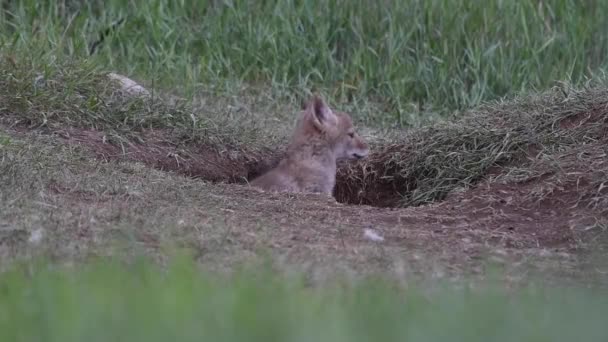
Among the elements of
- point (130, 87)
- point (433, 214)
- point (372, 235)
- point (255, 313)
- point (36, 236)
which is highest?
point (255, 313)

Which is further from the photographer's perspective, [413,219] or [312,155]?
[312,155]

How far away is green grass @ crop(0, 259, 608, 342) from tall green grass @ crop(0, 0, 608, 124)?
682 centimetres

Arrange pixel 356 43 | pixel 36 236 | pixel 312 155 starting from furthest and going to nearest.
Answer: pixel 356 43
pixel 312 155
pixel 36 236

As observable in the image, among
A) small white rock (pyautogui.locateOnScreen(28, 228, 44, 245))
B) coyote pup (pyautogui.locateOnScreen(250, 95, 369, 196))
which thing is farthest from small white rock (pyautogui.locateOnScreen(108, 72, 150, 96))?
small white rock (pyautogui.locateOnScreen(28, 228, 44, 245))

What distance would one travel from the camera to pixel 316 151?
873 centimetres

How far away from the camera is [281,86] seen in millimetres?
11141

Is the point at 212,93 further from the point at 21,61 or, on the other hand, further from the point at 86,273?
the point at 86,273

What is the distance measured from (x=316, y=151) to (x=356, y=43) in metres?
3.44

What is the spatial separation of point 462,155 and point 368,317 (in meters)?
4.88

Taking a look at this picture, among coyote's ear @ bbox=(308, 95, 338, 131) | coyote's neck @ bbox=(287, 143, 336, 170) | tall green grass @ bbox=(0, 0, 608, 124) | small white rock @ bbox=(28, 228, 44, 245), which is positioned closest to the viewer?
small white rock @ bbox=(28, 228, 44, 245)

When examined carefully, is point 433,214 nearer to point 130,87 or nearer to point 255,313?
point 130,87

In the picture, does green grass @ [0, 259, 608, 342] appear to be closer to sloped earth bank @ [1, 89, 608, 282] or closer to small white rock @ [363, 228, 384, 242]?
sloped earth bank @ [1, 89, 608, 282]

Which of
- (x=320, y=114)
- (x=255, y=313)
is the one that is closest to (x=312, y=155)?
(x=320, y=114)

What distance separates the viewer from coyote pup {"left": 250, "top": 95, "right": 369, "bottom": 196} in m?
8.48
